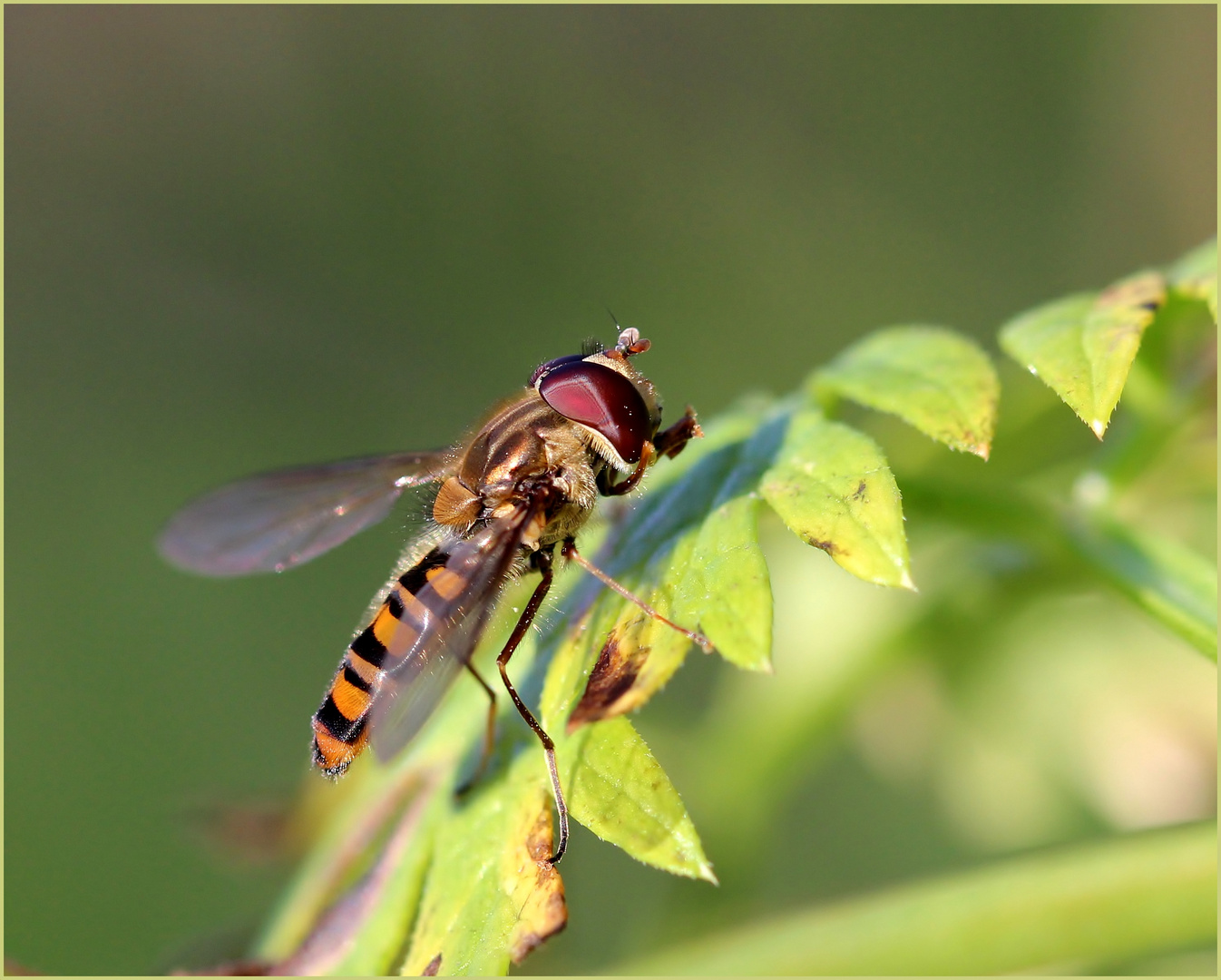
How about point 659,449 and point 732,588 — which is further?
point 659,449

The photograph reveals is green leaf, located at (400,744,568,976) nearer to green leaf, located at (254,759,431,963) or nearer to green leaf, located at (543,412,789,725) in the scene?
A: green leaf, located at (543,412,789,725)

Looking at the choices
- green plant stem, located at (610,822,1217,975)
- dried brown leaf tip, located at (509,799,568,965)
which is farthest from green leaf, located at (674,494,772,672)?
green plant stem, located at (610,822,1217,975)

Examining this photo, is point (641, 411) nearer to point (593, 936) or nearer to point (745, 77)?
point (593, 936)

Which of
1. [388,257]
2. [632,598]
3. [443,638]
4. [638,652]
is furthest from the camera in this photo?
[388,257]

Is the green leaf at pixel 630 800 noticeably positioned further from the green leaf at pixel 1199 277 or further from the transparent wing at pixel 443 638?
the green leaf at pixel 1199 277

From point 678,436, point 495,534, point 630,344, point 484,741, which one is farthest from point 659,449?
point 484,741

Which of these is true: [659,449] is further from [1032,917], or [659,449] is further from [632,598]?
[1032,917]
